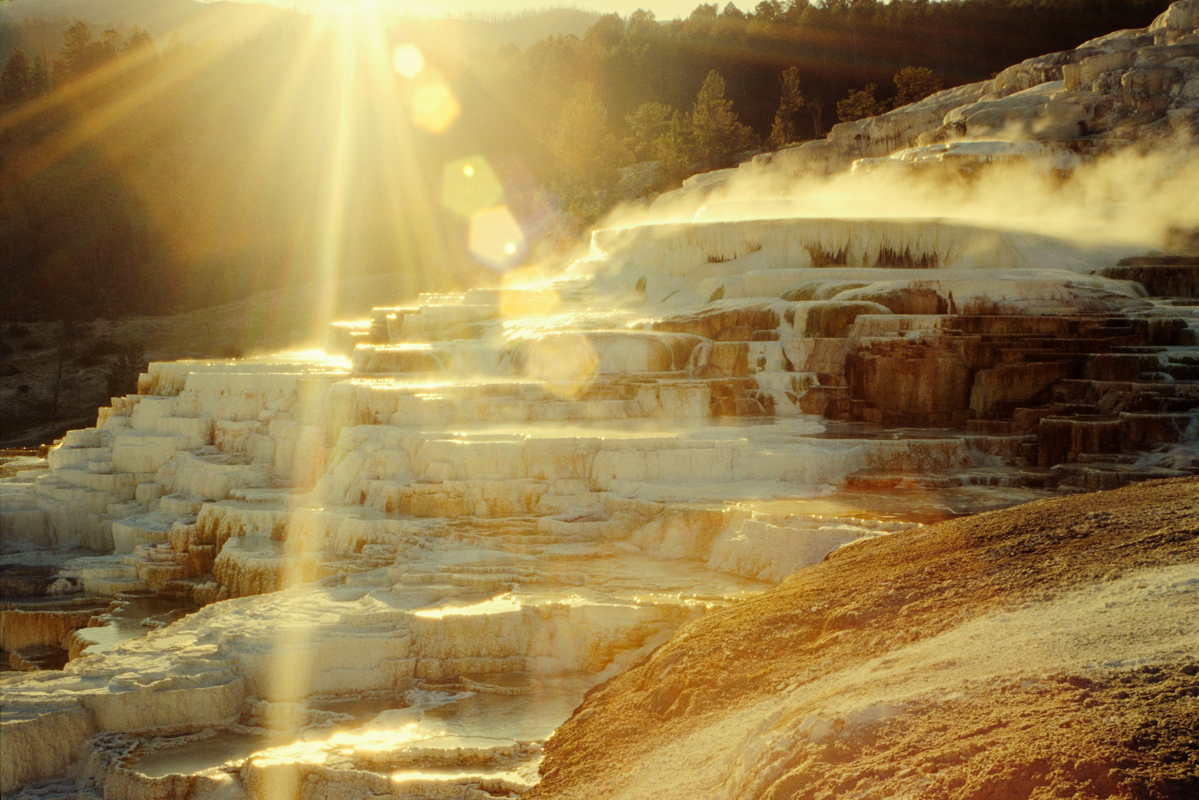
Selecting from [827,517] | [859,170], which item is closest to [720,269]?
[859,170]

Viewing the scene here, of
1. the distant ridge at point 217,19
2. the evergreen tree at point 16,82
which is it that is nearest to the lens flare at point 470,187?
the evergreen tree at point 16,82

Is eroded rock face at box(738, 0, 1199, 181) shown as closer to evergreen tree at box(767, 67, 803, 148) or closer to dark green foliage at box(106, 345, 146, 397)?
evergreen tree at box(767, 67, 803, 148)

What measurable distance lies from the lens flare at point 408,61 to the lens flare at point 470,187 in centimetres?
932

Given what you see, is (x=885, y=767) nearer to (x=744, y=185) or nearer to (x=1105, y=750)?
(x=1105, y=750)

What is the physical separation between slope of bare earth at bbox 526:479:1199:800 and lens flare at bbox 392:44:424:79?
151 ft

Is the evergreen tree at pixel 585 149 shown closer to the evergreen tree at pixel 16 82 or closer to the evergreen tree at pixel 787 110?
the evergreen tree at pixel 787 110

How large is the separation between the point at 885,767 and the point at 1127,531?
2088 millimetres

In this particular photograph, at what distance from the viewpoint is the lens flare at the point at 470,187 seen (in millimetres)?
38406

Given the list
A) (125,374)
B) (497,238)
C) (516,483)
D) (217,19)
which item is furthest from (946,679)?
(217,19)

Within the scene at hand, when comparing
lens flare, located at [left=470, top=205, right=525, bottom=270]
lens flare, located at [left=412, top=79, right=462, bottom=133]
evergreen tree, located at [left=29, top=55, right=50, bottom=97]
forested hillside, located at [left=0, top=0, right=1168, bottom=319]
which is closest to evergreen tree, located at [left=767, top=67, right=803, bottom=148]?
forested hillside, located at [left=0, top=0, right=1168, bottom=319]

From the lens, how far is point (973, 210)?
17.8m

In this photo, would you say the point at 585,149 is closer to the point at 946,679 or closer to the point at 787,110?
the point at 787,110

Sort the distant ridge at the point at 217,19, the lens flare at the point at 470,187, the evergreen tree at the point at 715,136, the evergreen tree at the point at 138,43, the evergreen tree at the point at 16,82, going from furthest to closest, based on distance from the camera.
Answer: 1. the distant ridge at the point at 217,19
2. the evergreen tree at the point at 138,43
3. the lens flare at the point at 470,187
4. the evergreen tree at the point at 16,82
5. the evergreen tree at the point at 715,136

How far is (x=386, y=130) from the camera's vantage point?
139 feet
